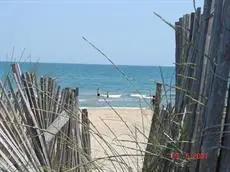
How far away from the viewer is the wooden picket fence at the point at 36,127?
2949 millimetres

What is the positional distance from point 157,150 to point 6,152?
105 centimetres

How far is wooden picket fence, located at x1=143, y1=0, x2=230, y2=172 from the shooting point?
5.84 ft

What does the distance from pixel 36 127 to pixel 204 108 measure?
53.7 inches

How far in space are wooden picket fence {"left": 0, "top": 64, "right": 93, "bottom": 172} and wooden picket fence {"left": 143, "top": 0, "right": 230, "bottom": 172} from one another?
0.43 metres

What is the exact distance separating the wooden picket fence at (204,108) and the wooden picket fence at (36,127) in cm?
43

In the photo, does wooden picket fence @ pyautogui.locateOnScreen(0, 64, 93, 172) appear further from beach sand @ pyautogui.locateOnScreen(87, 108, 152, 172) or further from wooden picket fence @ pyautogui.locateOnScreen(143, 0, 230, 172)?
wooden picket fence @ pyautogui.locateOnScreen(143, 0, 230, 172)

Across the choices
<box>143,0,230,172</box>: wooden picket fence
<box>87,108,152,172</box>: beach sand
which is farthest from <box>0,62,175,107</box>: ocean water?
<box>143,0,230,172</box>: wooden picket fence

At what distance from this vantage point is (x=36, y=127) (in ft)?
9.80

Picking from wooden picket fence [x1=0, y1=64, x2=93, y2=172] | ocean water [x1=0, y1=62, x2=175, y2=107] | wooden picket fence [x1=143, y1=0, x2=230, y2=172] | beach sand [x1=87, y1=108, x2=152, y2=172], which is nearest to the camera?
wooden picket fence [x1=143, y1=0, x2=230, y2=172]

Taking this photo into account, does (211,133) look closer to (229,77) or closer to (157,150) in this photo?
(229,77)

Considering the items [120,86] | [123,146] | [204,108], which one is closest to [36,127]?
[123,146]

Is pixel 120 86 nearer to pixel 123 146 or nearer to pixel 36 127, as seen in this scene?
pixel 36 127

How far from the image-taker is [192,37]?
7.89ft

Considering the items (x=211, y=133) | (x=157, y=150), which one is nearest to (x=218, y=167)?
(x=211, y=133)
